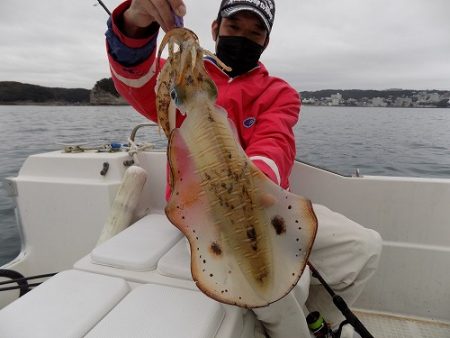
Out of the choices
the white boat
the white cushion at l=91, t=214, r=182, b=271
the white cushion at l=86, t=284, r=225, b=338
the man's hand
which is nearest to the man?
the man's hand

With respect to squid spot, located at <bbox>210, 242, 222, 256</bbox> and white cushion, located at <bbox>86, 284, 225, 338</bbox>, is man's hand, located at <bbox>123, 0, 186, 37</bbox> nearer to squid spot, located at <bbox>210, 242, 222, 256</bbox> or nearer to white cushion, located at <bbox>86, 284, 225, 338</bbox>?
squid spot, located at <bbox>210, 242, 222, 256</bbox>

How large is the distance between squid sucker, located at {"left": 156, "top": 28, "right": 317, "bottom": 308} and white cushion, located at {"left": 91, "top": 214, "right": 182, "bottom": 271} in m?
1.02

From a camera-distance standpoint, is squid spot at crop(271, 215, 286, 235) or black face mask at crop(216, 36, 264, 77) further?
black face mask at crop(216, 36, 264, 77)

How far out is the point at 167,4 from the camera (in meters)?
1.56

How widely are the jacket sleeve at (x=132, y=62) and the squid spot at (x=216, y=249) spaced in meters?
1.41

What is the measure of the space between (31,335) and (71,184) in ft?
7.57

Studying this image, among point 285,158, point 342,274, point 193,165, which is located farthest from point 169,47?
point 342,274

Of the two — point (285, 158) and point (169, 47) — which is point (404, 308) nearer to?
point (285, 158)

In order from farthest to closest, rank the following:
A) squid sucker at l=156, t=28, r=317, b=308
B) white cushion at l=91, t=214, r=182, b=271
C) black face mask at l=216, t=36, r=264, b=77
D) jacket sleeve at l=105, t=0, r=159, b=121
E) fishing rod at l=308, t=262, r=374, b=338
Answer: black face mask at l=216, t=36, r=264, b=77, white cushion at l=91, t=214, r=182, b=271, jacket sleeve at l=105, t=0, r=159, b=121, fishing rod at l=308, t=262, r=374, b=338, squid sucker at l=156, t=28, r=317, b=308

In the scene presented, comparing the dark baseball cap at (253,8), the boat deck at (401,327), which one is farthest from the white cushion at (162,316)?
the boat deck at (401,327)

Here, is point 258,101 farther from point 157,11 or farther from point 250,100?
point 157,11

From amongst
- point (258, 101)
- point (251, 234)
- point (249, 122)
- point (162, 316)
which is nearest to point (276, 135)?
point (249, 122)

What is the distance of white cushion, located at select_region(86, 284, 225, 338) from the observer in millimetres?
1545

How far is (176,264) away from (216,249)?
890 mm
